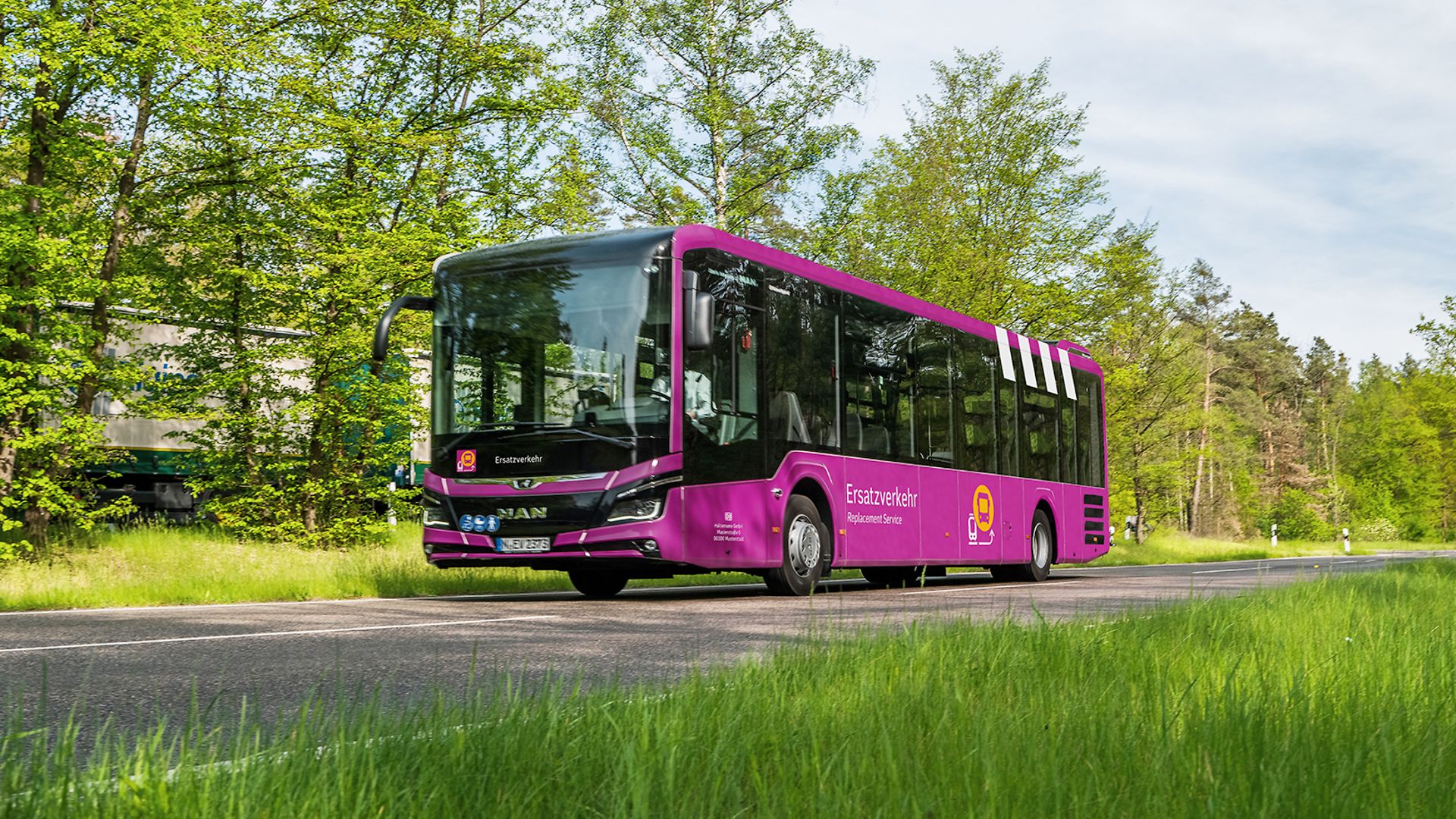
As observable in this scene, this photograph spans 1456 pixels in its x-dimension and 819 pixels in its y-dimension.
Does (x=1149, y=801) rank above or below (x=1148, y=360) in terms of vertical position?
below

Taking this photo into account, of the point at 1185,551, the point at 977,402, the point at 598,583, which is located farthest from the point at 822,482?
the point at 1185,551

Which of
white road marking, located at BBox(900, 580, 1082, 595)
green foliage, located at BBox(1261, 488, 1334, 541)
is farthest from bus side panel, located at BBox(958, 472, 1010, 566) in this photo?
green foliage, located at BBox(1261, 488, 1334, 541)

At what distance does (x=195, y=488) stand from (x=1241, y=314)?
8103 cm

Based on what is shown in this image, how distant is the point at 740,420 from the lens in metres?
12.1

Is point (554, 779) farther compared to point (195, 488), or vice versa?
point (195, 488)

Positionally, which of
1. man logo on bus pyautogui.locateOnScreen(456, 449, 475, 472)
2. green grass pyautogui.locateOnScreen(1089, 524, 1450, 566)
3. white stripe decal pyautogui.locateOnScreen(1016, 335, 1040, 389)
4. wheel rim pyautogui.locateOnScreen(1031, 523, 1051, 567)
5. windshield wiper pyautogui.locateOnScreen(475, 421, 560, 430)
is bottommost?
green grass pyautogui.locateOnScreen(1089, 524, 1450, 566)

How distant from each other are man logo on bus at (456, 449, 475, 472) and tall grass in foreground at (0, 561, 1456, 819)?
24.8 feet

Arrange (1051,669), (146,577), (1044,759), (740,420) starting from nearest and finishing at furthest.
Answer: (1044,759) < (1051,669) < (740,420) < (146,577)

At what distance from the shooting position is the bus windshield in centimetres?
1143

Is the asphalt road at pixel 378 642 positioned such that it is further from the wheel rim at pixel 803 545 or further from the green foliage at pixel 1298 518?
the green foliage at pixel 1298 518

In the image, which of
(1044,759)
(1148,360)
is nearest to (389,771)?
(1044,759)

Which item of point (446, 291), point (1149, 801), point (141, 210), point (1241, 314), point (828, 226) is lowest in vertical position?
point (1149, 801)

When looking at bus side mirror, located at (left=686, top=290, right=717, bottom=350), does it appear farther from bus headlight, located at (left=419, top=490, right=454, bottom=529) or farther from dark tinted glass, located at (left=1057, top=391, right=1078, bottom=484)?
dark tinted glass, located at (left=1057, top=391, right=1078, bottom=484)

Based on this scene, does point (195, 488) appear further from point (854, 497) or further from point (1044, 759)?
point (1044, 759)
